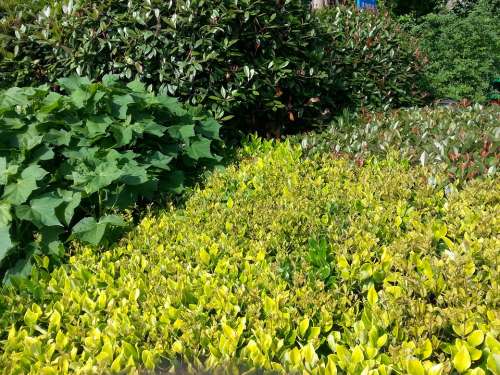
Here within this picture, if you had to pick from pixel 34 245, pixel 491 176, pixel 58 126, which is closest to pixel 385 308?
pixel 491 176

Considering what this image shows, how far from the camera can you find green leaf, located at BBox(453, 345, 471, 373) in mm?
1596

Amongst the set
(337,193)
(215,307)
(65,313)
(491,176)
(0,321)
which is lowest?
(0,321)

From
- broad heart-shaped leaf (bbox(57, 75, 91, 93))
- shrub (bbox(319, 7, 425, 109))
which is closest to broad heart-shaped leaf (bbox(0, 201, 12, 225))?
broad heart-shaped leaf (bbox(57, 75, 91, 93))

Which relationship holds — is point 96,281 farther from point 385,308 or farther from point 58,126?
point 58,126

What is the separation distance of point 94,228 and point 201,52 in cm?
220

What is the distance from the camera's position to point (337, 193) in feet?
10.5

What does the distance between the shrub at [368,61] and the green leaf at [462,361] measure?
412cm

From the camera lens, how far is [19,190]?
302cm

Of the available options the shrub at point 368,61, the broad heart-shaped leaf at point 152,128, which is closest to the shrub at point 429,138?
the shrub at point 368,61

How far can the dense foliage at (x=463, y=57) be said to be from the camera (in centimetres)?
Answer: 846

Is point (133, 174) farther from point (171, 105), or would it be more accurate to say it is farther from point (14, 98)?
point (14, 98)

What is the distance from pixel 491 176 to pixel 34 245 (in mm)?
2817

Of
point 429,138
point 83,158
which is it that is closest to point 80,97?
point 83,158

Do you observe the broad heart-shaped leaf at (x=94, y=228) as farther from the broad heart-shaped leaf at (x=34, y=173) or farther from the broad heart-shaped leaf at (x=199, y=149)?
the broad heart-shaped leaf at (x=199, y=149)
